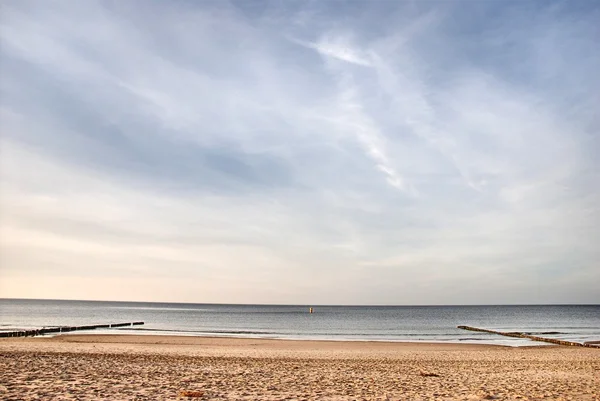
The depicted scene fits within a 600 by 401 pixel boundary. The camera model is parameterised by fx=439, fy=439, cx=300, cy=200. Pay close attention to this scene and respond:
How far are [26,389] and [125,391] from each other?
2.76 m

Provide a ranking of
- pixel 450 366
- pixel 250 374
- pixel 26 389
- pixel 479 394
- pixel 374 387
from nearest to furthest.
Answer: pixel 26 389
pixel 479 394
pixel 374 387
pixel 250 374
pixel 450 366

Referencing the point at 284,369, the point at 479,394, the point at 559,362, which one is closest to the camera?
the point at 479,394

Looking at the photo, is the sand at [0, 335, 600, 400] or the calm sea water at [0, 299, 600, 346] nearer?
the sand at [0, 335, 600, 400]

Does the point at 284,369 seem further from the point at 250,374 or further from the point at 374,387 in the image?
the point at 374,387

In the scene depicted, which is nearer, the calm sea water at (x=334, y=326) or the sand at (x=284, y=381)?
the sand at (x=284, y=381)

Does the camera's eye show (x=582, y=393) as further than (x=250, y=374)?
No

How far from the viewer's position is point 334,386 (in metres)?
15.1

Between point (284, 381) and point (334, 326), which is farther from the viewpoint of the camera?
point (334, 326)

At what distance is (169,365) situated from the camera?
20.1 meters

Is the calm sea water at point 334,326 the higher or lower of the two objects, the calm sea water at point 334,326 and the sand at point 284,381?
the lower

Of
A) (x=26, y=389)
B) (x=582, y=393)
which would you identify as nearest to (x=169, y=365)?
(x=26, y=389)

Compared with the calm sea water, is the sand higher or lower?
higher

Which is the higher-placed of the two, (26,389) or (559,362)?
(26,389)

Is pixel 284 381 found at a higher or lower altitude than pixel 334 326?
higher
